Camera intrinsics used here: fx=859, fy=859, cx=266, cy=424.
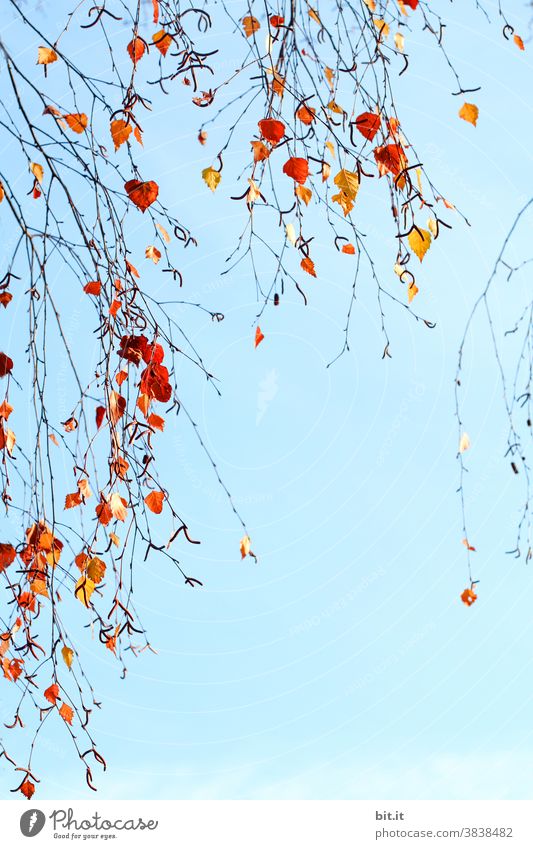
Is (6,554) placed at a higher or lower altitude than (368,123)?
lower

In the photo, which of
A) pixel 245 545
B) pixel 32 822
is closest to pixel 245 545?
pixel 245 545

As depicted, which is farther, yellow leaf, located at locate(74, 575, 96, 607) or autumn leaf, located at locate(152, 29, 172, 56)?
autumn leaf, located at locate(152, 29, 172, 56)

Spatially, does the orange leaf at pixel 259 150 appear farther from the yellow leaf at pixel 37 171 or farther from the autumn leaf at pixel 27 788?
the autumn leaf at pixel 27 788

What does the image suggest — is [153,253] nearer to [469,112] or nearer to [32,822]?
[469,112]

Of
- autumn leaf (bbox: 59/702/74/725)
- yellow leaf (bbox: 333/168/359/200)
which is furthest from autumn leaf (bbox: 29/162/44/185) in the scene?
autumn leaf (bbox: 59/702/74/725)

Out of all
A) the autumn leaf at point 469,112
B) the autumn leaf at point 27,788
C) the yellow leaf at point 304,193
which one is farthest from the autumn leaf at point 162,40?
the autumn leaf at point 27,788

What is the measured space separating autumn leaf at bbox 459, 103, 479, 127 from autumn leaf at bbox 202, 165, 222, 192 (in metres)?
0.40

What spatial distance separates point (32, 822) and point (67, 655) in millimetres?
1362

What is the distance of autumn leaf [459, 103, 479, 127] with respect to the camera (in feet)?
4.46

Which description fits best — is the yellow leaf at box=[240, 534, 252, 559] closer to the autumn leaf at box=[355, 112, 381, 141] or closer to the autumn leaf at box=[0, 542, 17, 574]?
the autumn leaf at box=[0, 542, 17, 574]

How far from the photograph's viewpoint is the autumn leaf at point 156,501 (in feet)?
4.50

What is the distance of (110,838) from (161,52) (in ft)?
6.71

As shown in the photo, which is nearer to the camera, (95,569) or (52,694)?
(95,569)

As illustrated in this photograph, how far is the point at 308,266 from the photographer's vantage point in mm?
1417
